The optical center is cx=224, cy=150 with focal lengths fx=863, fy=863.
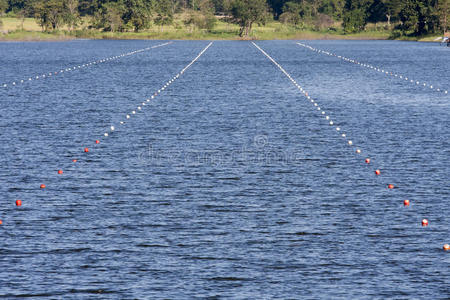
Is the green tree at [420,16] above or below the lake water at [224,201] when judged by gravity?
above

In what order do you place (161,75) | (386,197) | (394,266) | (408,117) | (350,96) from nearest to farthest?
1. (394,266)
2. (386,197)
3. (408,117)
4. (350,96)
5. (161,75)

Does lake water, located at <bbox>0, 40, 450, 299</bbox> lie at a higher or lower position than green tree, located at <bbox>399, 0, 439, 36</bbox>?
lower

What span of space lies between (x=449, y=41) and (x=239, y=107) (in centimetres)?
11612

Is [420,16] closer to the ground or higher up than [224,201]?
higher up

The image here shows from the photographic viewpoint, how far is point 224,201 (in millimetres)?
23359

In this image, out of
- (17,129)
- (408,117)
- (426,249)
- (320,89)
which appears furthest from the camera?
(320,89)

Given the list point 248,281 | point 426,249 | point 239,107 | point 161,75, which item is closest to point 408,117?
point 239,107

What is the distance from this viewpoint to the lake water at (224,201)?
54.9 feet

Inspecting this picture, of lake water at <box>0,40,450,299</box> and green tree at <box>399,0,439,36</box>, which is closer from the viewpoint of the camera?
lake water at <box>0,40,450,299</box>

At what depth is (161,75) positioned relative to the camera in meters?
76.2

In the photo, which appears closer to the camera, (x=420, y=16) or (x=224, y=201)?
(x=224, y=201)

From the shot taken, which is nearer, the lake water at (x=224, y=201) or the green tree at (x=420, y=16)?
the lake water at (x=224, y=201)

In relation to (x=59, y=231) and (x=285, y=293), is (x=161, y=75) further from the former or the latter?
(x=285, y=293)

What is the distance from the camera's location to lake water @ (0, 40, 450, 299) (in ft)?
54.9
